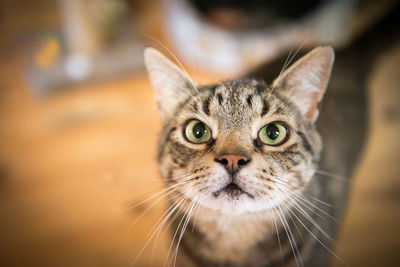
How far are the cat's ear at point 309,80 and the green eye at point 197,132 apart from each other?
0.16 metres

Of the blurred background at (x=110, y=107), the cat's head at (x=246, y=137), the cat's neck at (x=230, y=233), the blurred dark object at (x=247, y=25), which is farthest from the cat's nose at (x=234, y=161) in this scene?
the blurred dark object at (x=247, y=25)

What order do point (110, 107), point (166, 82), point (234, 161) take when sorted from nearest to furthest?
point (234, 161) < point (166, 82) < point (110, 107)

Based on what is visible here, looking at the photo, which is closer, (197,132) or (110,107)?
(197,132)

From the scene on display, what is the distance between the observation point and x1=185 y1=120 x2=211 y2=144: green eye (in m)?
0.66

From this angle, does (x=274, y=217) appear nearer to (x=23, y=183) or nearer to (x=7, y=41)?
(x=23, y=183)

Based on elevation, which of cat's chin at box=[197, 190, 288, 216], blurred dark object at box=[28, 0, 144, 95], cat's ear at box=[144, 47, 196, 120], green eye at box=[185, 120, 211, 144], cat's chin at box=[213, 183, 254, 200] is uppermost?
blurred dark object at box=[28, 0, 144, 95]

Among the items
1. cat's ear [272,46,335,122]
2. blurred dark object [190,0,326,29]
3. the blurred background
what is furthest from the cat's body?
blurred dark object [190,0,326,29]

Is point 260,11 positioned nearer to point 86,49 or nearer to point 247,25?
point 247,25

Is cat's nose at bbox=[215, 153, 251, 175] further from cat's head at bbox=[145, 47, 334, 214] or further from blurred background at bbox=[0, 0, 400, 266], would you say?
blurred background at bbox=[0, 0, 400, 266]

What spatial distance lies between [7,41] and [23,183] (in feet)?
3.02

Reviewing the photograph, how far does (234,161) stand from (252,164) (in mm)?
35

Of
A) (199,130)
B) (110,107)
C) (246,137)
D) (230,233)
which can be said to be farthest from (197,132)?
(110,107)

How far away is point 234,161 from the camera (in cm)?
58

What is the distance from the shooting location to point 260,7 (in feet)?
5.57
